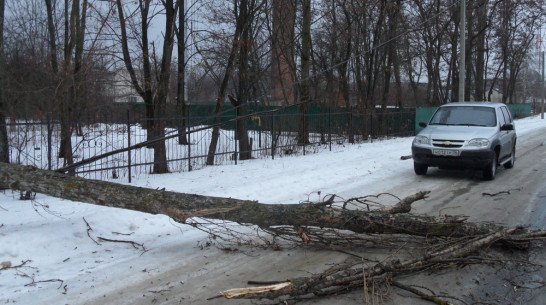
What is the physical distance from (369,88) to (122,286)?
2077cm

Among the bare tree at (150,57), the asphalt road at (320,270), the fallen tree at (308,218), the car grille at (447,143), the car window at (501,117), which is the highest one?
the bare tree at (150,57)

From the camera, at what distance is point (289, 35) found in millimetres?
25094

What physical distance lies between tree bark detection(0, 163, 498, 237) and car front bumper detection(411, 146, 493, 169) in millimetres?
4732

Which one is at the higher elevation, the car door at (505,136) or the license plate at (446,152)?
the car door at (505,136)

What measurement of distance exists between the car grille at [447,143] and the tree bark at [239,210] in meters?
4.77

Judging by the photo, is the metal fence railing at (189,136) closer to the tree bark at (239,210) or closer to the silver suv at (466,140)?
the tree bark at (239,210)

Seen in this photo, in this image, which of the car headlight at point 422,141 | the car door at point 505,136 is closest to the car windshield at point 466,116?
the car door at point 505,136

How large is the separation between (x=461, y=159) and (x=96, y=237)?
292 inches

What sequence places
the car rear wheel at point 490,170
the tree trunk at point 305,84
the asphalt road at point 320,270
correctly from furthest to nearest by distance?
1. the tree trunk at point 305,84
2. the car rear wheel at point 490,170
3. the asphalt road at point 320,270

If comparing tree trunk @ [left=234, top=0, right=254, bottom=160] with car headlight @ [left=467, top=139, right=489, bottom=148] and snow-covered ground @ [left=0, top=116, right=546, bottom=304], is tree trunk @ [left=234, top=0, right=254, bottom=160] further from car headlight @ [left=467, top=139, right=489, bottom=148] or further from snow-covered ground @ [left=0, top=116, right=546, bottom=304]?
car headlight @ [left=467, top=139, right=489, bottom=148]

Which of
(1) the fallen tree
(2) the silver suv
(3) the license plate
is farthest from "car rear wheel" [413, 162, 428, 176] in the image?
(1) the fallen tree

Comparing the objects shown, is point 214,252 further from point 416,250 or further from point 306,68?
point 306,68

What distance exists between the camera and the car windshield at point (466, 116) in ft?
36.4

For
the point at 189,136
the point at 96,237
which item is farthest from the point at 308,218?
the point at 189,136
